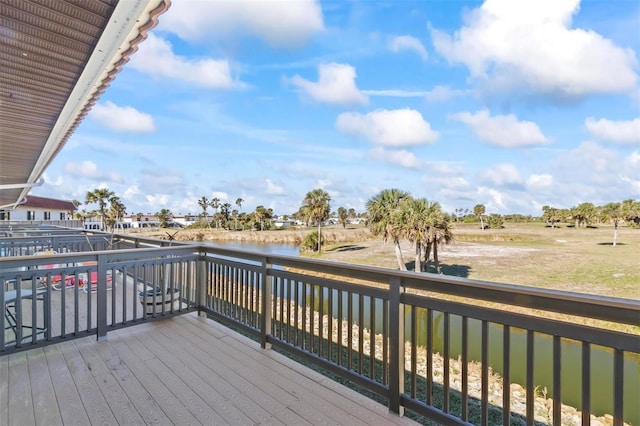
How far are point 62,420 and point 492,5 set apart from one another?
7937 millimetres

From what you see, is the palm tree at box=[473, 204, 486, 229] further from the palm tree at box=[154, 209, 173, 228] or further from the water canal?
the palm tree at box=[154, 209, 173, 228]

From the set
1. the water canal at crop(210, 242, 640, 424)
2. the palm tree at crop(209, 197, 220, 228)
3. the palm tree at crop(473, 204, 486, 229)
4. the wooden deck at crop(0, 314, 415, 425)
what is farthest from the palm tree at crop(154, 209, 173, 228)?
the wooden deck at crop(0, 314, 415, 425)

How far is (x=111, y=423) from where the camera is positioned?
1.92 m

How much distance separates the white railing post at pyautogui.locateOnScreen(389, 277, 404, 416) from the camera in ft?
6.59

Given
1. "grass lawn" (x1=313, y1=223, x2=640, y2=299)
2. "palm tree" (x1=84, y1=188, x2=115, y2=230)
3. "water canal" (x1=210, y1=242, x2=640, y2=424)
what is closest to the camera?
"water canal" (x1=210, y1=242, x2=640, y2=424)

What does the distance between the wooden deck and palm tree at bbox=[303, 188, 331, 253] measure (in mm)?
27809

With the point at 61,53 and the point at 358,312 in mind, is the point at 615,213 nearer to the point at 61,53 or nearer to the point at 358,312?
the point at 358,312

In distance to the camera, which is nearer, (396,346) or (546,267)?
(396,346)

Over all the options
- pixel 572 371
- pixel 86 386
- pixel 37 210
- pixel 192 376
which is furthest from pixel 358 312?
pixel 37 210

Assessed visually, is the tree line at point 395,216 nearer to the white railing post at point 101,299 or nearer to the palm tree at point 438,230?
the palm tree at point 438,230

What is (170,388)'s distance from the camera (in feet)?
7.61

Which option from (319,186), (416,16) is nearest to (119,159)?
(319,186)

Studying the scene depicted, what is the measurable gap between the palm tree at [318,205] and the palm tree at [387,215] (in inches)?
401

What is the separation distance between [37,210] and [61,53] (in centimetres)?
2863
